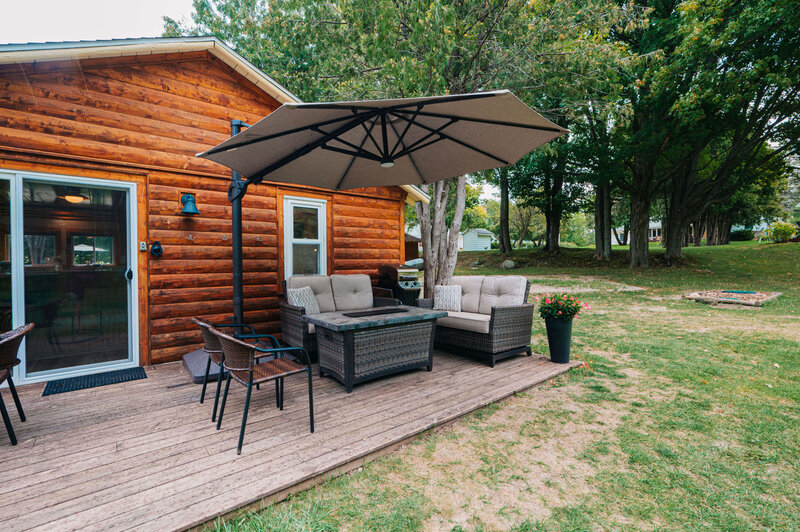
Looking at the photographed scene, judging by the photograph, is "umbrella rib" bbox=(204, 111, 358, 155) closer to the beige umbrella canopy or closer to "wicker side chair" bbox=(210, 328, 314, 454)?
the beige umbrella canopy

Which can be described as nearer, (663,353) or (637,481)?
(637,481)

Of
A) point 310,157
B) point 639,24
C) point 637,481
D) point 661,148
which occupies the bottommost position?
point 637,481

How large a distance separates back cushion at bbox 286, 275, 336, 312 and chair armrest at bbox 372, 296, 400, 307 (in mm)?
592

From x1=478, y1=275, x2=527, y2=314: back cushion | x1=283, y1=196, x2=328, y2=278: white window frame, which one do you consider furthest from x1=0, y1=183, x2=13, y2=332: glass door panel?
x1=478, y1=275, x2=527, y2=314: back cushion

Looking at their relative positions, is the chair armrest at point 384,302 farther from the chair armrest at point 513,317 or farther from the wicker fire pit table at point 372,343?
the chair armrest at point 513,317

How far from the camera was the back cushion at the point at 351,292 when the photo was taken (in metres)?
4.79

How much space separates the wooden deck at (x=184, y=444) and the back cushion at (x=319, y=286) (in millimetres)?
1135

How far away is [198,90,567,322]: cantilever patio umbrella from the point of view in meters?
2.56

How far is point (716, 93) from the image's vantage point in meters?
9.83

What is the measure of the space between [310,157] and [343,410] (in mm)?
2435

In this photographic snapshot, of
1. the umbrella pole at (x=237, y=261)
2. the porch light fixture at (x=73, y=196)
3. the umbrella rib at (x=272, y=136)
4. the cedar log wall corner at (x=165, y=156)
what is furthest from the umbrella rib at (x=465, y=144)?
the porch light fixture at (x=73, y=196)

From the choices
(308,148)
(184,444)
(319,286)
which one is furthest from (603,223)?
(184,444)

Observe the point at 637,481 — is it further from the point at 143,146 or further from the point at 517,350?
the point at 143,146

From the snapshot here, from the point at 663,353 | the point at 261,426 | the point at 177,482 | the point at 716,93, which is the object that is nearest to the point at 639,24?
the point at 716,93
